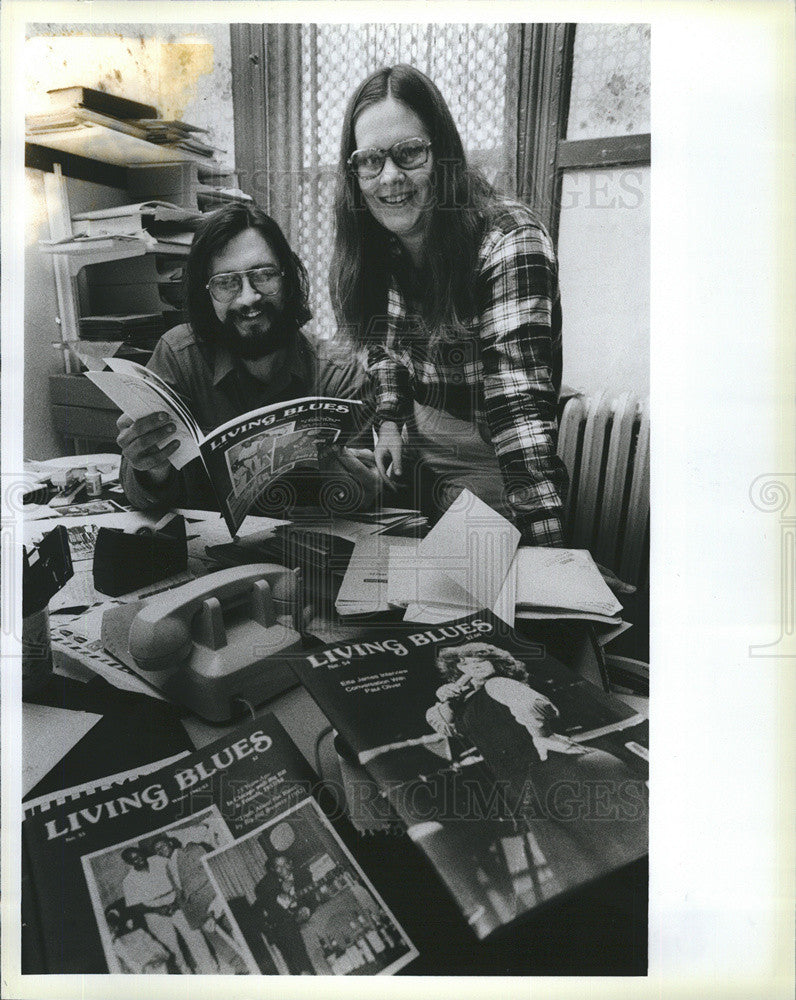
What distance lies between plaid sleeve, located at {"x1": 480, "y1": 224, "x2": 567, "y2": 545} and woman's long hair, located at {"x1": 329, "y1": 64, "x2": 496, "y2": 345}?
47 millimetres

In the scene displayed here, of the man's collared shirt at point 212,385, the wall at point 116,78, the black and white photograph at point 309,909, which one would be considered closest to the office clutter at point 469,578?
the man's collared shirt at point 212,385

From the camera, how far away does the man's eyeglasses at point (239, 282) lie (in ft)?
4.08

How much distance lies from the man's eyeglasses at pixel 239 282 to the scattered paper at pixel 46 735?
0.70 meters

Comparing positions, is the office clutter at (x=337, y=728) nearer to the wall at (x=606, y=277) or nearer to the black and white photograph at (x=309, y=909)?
the black and white photograph at (x=309, y=909)

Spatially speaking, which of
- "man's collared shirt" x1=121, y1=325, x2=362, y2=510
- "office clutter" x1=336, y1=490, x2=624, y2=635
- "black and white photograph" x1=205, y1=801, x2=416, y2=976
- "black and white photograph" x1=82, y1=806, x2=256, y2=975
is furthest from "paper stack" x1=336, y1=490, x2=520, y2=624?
"black and white photograph" x1=82, y1=806, x2=256, y2=975

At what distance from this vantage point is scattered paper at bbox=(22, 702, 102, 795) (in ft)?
4.06

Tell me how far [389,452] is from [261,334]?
0.92 feet

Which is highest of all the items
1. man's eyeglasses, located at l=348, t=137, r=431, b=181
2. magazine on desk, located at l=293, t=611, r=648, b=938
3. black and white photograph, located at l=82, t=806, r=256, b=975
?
man's eyeglasses, located at l=348, t=137, r=431, b=181

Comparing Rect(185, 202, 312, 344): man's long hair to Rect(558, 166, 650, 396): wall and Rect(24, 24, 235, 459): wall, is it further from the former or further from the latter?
Rect(558, 166, 650, 396): wall

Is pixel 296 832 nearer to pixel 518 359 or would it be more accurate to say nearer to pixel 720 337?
pixel 518 359

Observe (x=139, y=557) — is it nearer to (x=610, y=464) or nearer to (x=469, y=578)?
(x=469, y=578)

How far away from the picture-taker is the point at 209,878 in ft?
3.91

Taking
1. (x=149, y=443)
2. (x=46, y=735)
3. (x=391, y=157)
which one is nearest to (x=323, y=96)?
(x=391, y=157)

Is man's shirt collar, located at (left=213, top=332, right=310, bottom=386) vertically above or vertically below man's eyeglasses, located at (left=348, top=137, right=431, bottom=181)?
below
